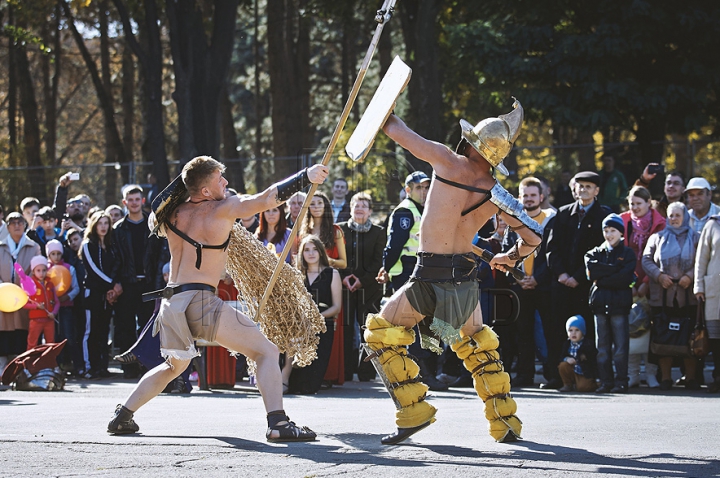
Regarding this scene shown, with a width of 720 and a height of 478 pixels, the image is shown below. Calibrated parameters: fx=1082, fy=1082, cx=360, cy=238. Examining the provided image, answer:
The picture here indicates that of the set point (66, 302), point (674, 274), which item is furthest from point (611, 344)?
point (66, 302)

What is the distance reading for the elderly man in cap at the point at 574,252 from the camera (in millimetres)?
11688

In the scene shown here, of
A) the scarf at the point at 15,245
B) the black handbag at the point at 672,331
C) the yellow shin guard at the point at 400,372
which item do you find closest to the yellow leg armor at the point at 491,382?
the yellow shin guard at the point at 400,372

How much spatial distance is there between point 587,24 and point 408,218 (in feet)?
29.9

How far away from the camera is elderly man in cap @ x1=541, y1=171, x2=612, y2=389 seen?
1169cm

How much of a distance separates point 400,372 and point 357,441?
566 millimetres

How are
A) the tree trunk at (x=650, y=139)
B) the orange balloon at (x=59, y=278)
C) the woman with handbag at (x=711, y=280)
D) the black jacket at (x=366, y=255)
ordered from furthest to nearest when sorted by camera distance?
the tree trunk at (x=650, y=139), the orange balloon at (x=59, y=278), the black jacket at (x=366, y=255), the woman with handbag at (x=711, y=280)

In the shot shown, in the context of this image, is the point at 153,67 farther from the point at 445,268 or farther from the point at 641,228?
the point at 445,268

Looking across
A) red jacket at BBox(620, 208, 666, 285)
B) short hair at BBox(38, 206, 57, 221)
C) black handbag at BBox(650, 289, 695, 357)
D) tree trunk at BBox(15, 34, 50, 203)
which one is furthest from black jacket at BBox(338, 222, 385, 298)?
tree trunk at BBox(15, 34, 50, 203)

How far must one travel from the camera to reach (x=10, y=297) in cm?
1248

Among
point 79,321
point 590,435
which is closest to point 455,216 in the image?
point 590,435

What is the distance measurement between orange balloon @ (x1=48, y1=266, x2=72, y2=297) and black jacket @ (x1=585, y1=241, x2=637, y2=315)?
248 inches

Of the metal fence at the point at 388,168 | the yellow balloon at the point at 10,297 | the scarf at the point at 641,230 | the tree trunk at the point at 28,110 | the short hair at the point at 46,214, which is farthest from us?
the tree trunk at the point at 28,110

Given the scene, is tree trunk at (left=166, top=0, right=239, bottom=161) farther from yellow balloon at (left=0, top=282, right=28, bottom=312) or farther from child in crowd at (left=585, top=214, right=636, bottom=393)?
child in crowd at (left=585, top=214, right=636, bottom=393)

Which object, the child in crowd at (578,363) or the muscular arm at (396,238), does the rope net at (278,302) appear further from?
the child in crowd at (578,363)
